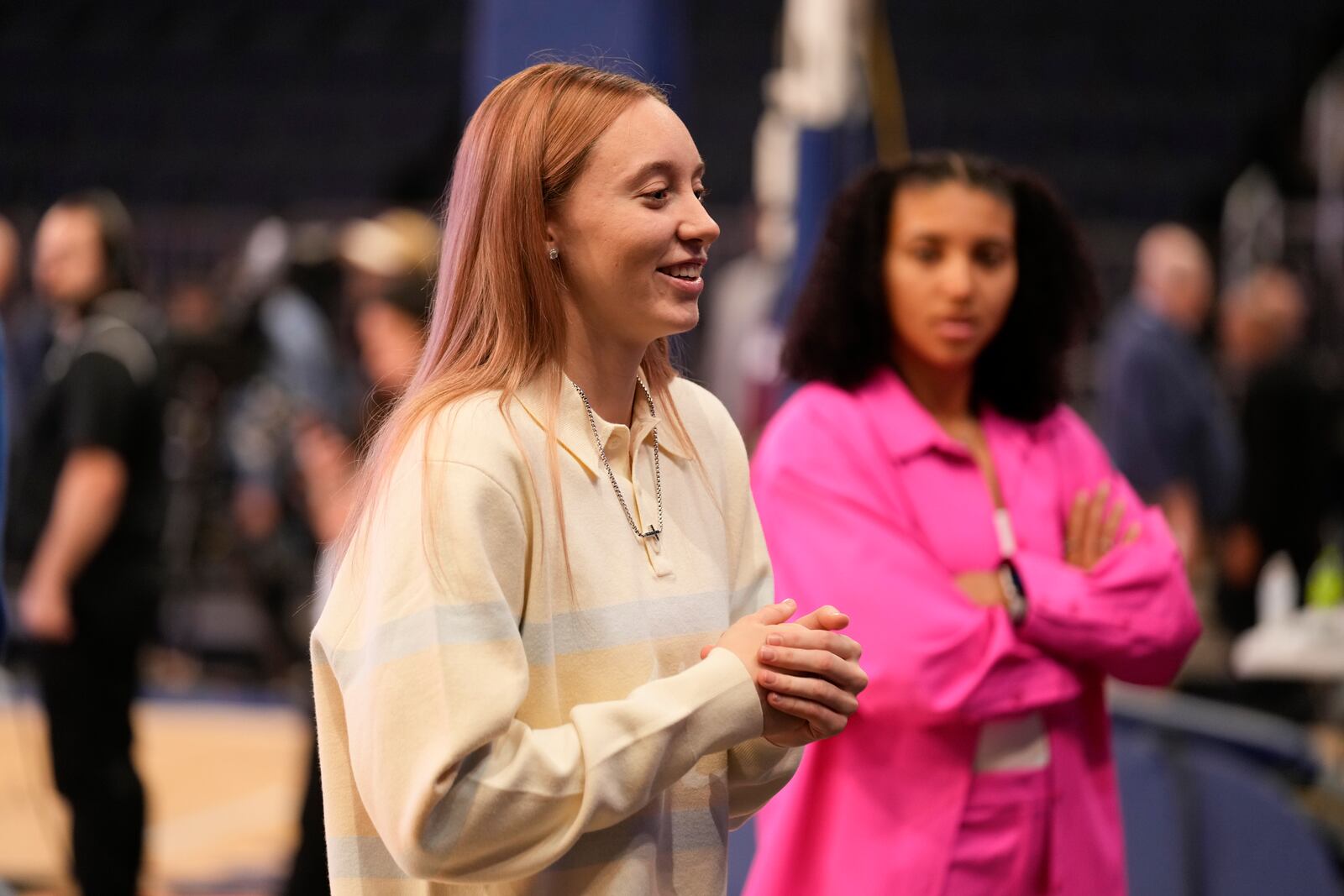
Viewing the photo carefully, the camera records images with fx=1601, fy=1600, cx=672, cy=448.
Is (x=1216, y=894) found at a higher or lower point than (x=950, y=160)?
lower

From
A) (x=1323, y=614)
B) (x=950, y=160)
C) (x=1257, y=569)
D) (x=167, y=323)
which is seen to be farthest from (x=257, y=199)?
(x=950, y=160)

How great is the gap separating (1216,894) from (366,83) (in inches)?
485

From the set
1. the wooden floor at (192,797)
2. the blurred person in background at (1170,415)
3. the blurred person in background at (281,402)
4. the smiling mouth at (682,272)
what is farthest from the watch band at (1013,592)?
the blurred person in background at (281,402)

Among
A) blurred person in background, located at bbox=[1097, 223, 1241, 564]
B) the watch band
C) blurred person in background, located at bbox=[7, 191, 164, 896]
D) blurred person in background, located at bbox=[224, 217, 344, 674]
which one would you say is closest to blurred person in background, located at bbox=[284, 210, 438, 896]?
blurred person in background, located at bbox=[7, 191, 164, 896]

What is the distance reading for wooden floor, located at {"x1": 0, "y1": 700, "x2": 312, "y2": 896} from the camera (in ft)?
17.4

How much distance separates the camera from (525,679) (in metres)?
1.34

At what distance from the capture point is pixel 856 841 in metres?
1.99

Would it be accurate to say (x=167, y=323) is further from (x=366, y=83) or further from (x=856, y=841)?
(x=856, y=841)

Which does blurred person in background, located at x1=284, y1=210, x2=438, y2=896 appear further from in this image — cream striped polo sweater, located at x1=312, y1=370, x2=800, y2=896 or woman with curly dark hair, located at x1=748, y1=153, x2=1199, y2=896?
cream striped polo sweater, located at x1=312, y1=370, x2=800, y2=896

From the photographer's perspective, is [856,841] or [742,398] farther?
[742,398]

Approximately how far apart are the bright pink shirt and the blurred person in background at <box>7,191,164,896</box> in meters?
2.51

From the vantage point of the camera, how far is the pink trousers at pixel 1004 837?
1.99 meters

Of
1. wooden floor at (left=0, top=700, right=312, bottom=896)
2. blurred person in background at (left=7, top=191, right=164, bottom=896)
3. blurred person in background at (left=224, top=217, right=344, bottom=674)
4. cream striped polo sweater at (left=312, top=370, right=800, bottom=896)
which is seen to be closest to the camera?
cream striped polo sweater at (left=312, top=370, right=800, bottom=896)

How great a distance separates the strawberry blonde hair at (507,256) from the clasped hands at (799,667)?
20 centimetres
